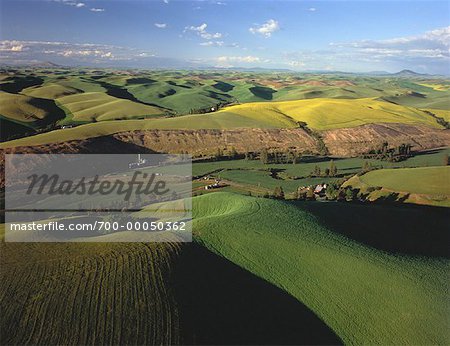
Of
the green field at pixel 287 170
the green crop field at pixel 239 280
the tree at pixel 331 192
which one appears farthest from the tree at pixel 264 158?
the green crop field at pixel 239 280

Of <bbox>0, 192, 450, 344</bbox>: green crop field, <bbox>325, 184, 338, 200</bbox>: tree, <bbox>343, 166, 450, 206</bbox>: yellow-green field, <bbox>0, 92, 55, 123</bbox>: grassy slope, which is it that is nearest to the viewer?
<bbox>0, 192, 450, 344</bbox>: green crop field

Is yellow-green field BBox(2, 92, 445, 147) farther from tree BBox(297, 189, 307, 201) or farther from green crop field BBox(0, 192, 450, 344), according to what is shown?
green crop field BBox(0, 192, 450, 344)

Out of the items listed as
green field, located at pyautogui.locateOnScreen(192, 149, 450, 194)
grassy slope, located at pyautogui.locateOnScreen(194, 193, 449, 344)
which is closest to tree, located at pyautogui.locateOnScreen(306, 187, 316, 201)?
green field, located at pyautogui.locateOnScreen(192, 149, 450, 194)

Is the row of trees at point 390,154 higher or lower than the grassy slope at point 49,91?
lower

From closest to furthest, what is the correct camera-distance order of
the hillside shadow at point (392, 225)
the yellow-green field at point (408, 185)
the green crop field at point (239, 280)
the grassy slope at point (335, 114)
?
1. the green crop field at point (239, 280)
2. the hillside shadow at point (392, 225)
3. the yellow-green field at point (408, 185)
4. the grassy slope at point (335, 114)

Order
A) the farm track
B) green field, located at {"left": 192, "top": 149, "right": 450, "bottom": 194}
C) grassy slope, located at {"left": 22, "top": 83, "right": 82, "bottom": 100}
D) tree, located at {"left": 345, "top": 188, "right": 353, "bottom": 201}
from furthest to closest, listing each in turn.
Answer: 1. grassy slope, located at {"left": 22, "top": 83, "right": 82, "bottom": 100}
2. green field, located at {"left": 192, "top": 149, "right": 450, "bottom": 194}
3. tree, located at {"left": 345, "top": 188, "right": 353, "bottom": 201}
4. the farm track

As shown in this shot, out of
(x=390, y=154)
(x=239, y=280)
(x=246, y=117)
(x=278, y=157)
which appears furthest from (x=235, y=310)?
(x=246, y=117)

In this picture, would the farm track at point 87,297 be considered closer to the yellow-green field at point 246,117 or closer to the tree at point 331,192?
the tree at point 331,192

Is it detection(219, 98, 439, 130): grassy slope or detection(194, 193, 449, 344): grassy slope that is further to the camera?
detection(219, 98, 439, 130): grassy slope
